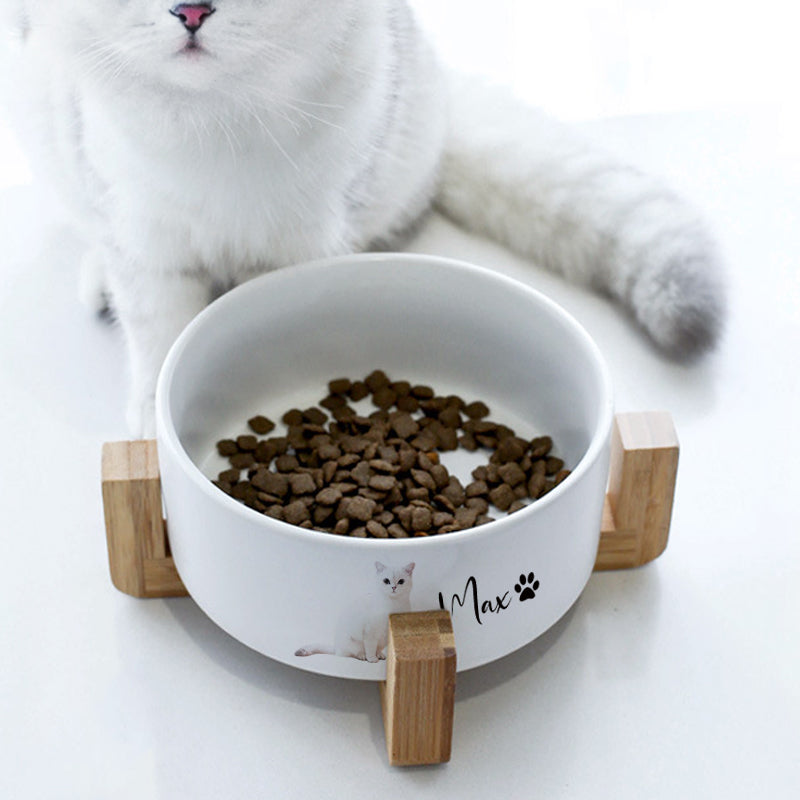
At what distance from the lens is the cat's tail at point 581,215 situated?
117 centimetres

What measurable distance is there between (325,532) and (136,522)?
5.7 inches

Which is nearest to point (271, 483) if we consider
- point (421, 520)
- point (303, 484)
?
point (303, 484)

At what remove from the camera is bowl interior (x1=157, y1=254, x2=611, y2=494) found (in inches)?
41.0

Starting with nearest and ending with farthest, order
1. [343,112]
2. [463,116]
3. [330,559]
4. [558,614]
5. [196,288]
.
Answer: [330,559] → [558,614] → [343,112] → [196,288] → [463,116]

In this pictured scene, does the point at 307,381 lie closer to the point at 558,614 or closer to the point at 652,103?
the point at 558,614

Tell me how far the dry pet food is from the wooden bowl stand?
78 mm

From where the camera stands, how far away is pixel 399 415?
1.11m

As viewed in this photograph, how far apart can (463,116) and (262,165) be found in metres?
0.41

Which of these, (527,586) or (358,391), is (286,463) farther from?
(527,586)

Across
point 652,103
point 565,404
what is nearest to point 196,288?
point 565,404

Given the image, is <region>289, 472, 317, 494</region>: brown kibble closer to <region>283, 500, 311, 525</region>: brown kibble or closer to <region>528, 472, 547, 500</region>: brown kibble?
<region>283, 500, 311, 525</region>: brown kibble

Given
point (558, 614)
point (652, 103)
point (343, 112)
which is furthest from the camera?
point (652, 103)

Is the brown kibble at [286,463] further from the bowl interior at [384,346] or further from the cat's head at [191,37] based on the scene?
the cat's head at [191,37]

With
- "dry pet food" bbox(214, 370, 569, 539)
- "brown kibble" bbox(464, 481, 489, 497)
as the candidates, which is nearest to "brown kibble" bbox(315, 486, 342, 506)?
"dry pet food" bbox(214, 370, 569, 539)
